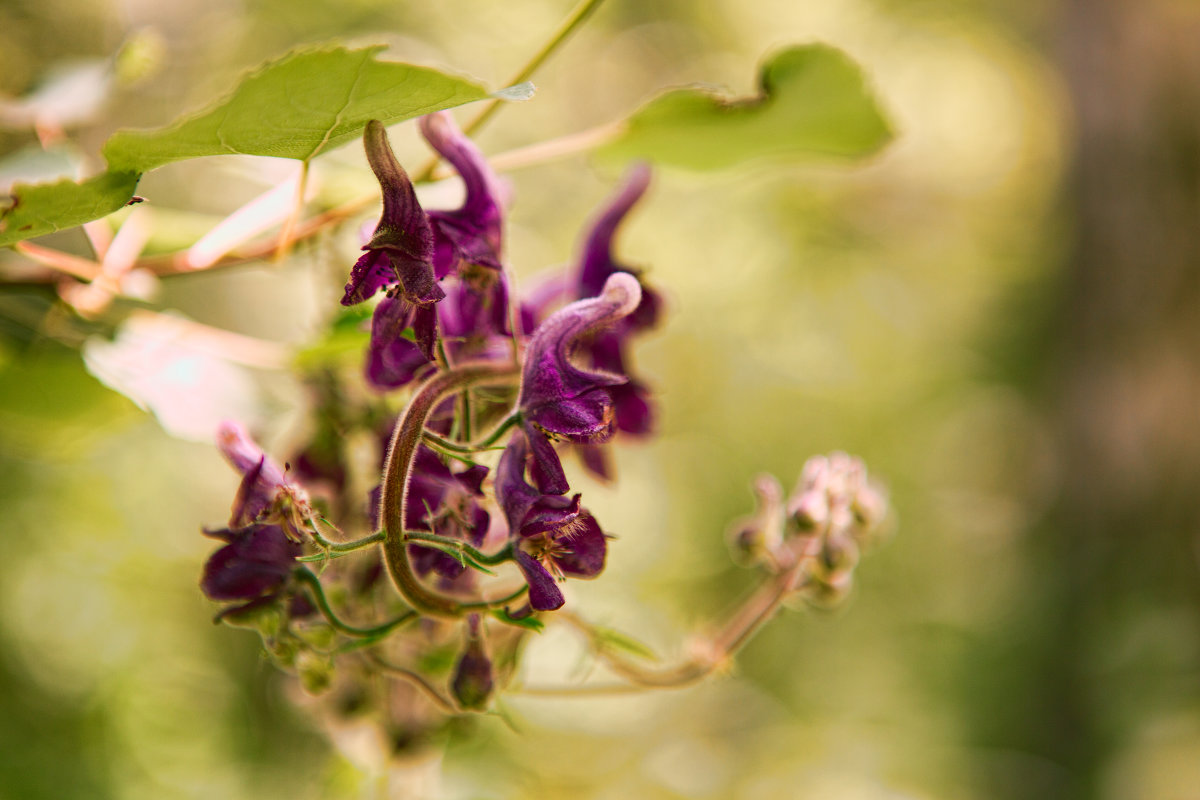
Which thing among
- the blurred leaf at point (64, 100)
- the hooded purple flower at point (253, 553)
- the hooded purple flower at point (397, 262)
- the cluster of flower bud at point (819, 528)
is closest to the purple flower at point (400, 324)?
the hooded purple flower at point (397, 262)

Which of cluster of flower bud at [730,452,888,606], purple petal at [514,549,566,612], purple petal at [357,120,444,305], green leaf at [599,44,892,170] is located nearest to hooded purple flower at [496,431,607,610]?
purple petal at [514,549,566,612]

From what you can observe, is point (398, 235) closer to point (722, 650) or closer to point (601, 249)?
point (601, 249)

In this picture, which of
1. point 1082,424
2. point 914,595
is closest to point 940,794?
point 1082,424

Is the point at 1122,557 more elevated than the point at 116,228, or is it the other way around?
the point at 1122,557

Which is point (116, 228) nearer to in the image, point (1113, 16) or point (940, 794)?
point (1113, 16)

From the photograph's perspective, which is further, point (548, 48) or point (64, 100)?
point (64, 100)

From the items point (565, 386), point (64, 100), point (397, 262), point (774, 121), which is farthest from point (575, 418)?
point (64, 100)

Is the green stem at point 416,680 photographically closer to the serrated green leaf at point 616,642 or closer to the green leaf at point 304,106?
the serrated green leaf at point 616,642
